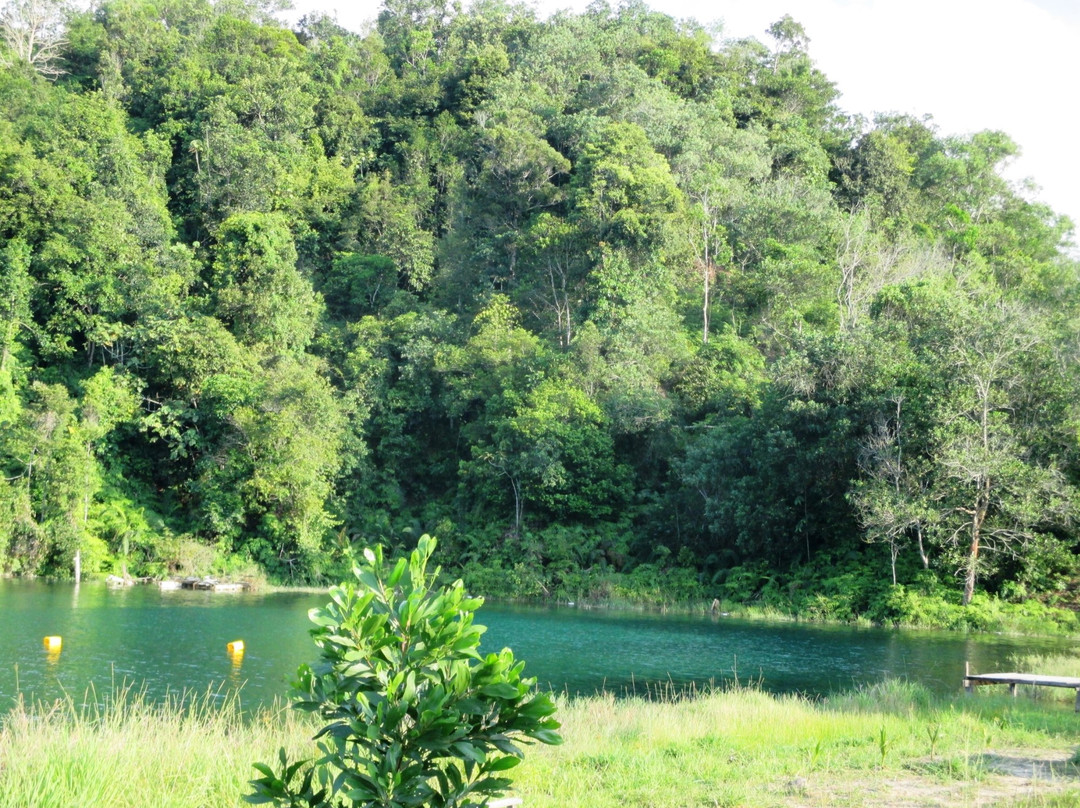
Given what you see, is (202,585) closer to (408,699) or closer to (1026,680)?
(1026,680)

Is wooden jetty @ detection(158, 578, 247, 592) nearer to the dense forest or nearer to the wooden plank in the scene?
the dense forest

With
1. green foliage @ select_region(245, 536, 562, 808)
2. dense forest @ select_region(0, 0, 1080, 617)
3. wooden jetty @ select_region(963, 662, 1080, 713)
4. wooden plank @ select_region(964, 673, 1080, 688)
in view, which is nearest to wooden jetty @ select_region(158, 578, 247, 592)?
dense forest @ select_region(0, 0, 1080, 617)

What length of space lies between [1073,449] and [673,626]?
1231cm

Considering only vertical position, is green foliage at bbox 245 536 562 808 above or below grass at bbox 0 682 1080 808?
above

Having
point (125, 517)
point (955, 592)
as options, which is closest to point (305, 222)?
point (125, 517)

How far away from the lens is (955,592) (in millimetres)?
27062

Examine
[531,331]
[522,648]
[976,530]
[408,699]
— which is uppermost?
[531,331]

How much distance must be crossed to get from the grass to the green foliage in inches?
125

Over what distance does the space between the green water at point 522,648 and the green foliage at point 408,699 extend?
10.4m

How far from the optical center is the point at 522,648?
21.5m

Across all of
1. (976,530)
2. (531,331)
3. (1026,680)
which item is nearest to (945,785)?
(1026,680)

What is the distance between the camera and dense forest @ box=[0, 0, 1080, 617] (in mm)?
28750

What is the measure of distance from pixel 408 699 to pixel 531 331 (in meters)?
39.6

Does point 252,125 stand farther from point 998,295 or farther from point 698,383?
point 998,295
